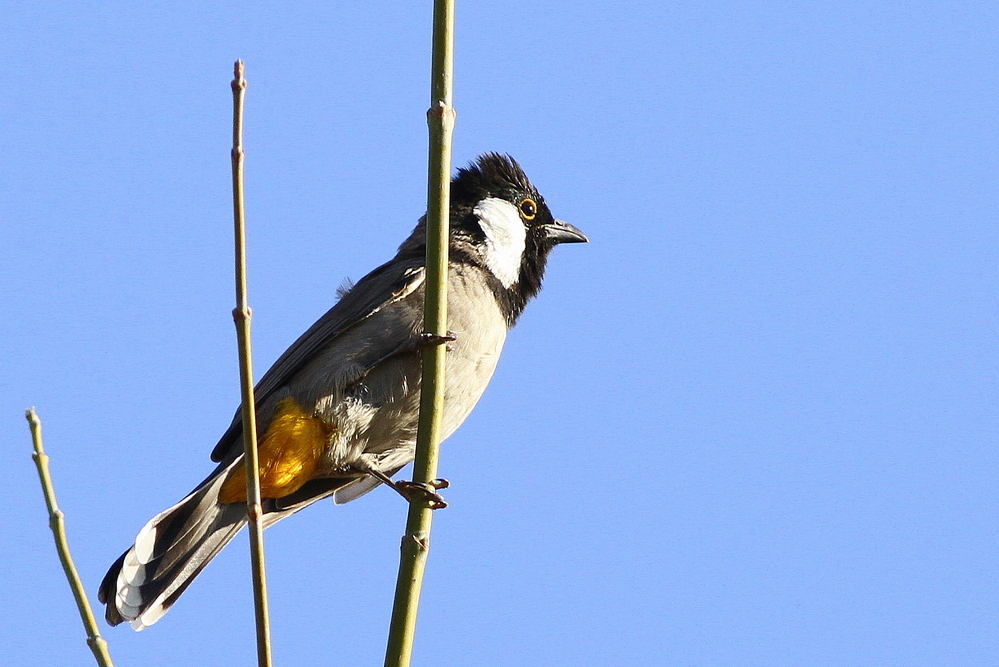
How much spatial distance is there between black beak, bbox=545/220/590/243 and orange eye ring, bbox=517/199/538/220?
10 centimetres

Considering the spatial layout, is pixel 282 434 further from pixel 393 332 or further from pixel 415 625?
pixel 415 625

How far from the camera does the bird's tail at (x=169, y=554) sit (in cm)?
430

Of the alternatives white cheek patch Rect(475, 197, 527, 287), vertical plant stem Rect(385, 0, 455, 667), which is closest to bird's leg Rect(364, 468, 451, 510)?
vertical plant stem Rect(385, 0, 455, 667)

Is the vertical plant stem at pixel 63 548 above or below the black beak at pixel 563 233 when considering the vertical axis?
below

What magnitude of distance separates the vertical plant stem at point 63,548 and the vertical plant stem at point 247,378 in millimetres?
359

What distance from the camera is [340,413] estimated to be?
468cm

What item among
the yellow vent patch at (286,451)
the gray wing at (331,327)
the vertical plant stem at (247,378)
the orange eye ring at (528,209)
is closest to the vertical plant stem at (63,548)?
the vertical plant stem at (247,378)

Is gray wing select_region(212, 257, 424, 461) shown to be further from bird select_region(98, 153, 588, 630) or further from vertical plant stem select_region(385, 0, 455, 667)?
vertical plant stem select_region(385, 0, 455, 667)

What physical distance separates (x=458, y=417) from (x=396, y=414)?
0.38 meters

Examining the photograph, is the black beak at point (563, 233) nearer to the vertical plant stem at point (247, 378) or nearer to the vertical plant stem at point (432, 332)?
the vertical plant stem at point (432, 332)

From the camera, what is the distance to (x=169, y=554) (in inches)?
178

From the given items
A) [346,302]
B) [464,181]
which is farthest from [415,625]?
[464,181]

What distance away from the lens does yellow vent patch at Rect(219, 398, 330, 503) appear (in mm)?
4664

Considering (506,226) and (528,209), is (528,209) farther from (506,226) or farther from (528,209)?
(506,226)
